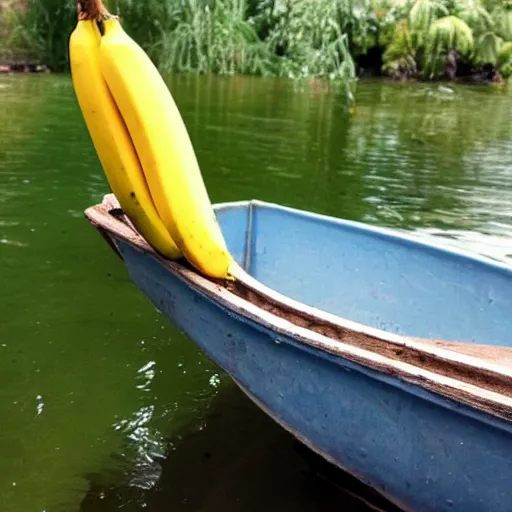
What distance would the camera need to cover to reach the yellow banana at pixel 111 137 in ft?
7.53

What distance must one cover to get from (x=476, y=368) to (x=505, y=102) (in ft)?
47.4

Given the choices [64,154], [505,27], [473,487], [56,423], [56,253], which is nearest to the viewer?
[473,487]

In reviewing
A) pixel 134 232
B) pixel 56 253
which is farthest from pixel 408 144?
pixel 134 232

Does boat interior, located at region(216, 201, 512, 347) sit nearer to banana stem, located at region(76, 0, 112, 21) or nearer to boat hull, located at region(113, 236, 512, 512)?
boat hull, located at region(113, 236, 512, 512)

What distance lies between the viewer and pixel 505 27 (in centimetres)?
1991

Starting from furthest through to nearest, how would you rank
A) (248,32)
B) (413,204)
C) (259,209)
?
(248,32), (413,204), (259,209)

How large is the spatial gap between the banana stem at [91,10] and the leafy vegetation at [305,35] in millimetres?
12152

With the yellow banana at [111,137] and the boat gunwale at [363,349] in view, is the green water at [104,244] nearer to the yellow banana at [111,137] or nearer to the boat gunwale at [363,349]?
the boat gunwale at [363,349]

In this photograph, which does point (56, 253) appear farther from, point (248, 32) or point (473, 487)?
point (248, 32)

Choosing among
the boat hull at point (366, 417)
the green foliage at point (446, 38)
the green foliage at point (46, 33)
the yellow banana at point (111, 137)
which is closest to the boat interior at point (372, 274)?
the boat hull at point (366, 417)

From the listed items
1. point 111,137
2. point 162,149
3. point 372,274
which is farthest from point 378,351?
point 372,274

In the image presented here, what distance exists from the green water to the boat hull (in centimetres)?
49

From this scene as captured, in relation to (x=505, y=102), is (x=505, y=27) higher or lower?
higher

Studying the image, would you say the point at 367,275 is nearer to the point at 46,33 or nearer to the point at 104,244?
the point at 104,244
